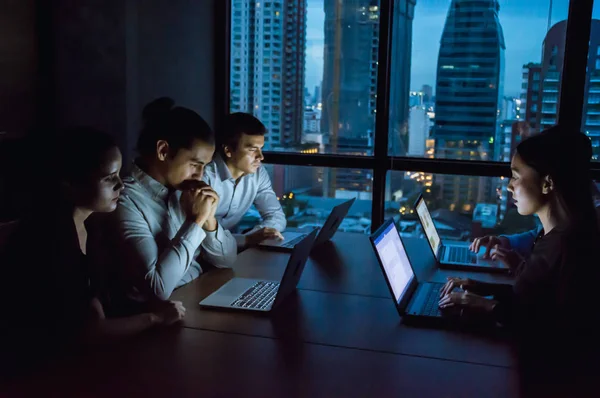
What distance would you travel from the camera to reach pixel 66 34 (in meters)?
3.46

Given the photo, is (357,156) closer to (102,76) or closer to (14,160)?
(102,76)

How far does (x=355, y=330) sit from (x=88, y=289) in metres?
0.74

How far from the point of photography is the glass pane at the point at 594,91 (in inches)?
150

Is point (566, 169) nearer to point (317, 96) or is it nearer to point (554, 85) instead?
point (554, 85)

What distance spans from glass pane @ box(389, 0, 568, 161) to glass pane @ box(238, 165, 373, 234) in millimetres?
340

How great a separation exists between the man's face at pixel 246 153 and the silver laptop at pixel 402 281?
118 cm

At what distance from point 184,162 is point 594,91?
2.68 metres

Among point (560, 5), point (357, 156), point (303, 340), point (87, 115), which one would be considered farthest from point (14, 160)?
point (560, 5)

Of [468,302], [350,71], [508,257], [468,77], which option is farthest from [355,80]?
[468,302]

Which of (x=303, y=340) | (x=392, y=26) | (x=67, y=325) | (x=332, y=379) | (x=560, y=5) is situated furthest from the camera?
(x=392, y=26)

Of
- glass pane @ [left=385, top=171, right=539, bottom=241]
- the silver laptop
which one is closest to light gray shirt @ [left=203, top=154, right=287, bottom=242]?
glass pane @ [left=385, top=171, right=539, bottom=241]

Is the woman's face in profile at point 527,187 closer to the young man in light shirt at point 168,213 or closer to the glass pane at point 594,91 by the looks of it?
the young man in light shirt at point 168,213

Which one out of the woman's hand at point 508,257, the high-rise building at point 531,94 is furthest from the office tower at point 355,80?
the woman's hand at point 508,257

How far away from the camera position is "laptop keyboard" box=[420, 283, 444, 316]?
77.9 inches
